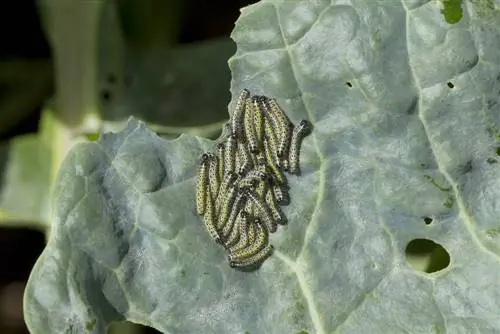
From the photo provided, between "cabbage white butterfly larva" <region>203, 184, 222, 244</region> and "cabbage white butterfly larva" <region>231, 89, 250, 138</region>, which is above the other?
"cabbage white butterfly larva" <region>231, 89, 250, 138</region>

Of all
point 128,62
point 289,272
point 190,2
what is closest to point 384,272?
point 289,272

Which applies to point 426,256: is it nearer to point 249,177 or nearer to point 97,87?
point 249,177

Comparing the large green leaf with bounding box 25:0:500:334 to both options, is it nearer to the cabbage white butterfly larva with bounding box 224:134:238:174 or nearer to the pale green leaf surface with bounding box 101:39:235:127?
the cabbage white butterfly larva with bounding box 224:134:238:174

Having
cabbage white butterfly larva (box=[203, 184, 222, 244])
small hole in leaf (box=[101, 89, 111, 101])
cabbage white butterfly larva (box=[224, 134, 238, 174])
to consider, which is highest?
small hole in leaf (box=[101, 89, 111, 101])

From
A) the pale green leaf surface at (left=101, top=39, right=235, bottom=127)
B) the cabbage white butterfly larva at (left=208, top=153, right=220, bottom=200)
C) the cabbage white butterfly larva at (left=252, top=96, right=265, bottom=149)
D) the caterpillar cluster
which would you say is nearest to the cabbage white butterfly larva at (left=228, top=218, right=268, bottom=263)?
the caterpillar cluster

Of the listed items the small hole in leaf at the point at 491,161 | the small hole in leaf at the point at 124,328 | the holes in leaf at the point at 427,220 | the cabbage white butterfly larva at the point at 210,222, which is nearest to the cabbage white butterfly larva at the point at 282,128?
the cabbage white butterfly larva at the point at 210,222

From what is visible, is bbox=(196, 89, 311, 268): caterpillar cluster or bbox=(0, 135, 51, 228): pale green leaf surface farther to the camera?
bbox=(0, 135, 51, 228): pale green leaf surface

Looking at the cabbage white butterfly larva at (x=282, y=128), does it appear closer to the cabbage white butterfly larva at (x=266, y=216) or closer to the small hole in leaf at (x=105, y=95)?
the cabbage white butterfly larva at (x=266, y=216)
